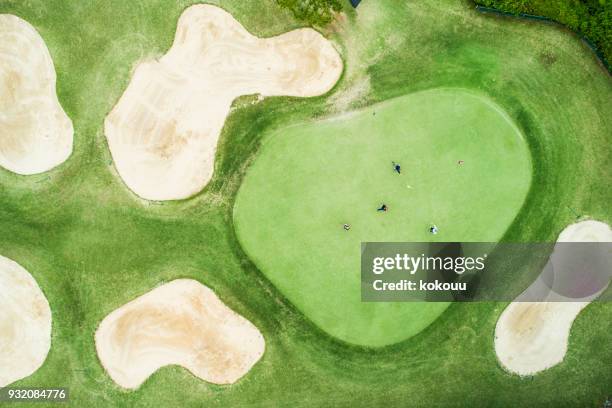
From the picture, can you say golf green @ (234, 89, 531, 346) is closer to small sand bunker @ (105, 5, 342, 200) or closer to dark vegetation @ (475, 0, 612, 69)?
small sand bunker @ (105, 5, 342, 200)

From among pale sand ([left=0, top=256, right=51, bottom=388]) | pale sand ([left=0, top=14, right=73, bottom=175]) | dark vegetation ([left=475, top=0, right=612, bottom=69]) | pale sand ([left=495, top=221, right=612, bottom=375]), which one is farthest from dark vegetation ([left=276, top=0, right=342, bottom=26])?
pale sand ([left=0, top=256, right=51, bottom=388])

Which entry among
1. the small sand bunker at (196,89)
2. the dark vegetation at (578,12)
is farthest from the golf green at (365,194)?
the dark vegetation at (578,12)

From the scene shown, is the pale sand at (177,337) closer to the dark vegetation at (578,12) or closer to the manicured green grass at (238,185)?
the manicured green grass at (238,185)

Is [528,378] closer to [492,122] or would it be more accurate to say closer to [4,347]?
[492,122]

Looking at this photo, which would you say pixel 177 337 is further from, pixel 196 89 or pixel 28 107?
pixel 28 107

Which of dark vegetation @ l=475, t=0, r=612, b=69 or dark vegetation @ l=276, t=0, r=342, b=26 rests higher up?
dark vegetation @ l=475, t=0, r=612, b=69
